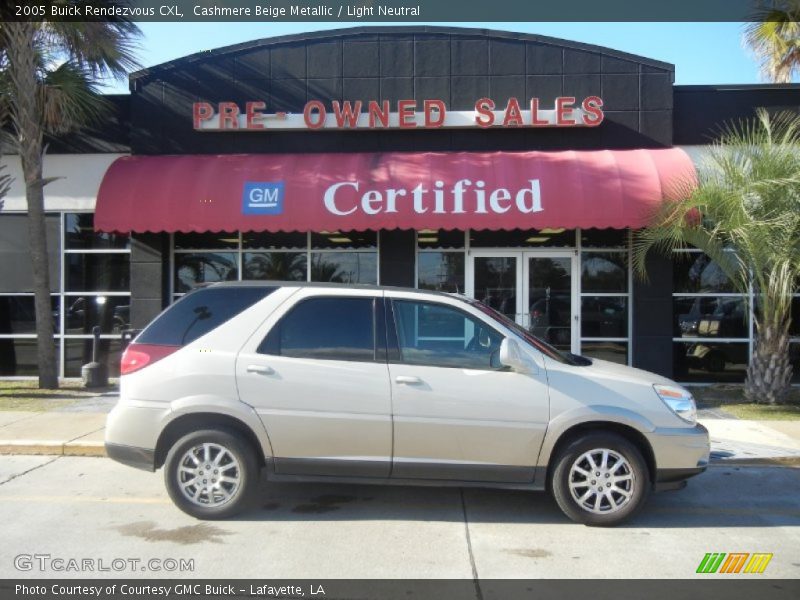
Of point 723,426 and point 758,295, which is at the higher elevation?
point 758,295

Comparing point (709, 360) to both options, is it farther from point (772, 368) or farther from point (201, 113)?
point (201, 113)

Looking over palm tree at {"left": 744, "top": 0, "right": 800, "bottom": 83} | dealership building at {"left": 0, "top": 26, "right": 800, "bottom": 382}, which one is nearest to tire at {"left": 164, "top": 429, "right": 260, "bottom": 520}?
dealership building at {"left": 0, "top": 26, "right": 800, "bottom": 382}

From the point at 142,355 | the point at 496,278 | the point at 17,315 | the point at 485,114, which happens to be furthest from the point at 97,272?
the point at 142,355

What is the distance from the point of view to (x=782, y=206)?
9602 mm

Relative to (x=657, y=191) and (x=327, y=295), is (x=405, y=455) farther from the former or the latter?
(x=657, y=191)

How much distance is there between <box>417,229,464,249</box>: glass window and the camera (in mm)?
12273

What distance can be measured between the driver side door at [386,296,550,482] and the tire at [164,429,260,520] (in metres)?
1.19

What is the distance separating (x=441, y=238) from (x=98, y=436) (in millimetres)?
6597

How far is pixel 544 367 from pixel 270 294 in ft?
7.62

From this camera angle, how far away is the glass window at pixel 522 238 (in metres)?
12.2

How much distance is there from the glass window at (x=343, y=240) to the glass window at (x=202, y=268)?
159 centimetres

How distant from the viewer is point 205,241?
12.8 m
